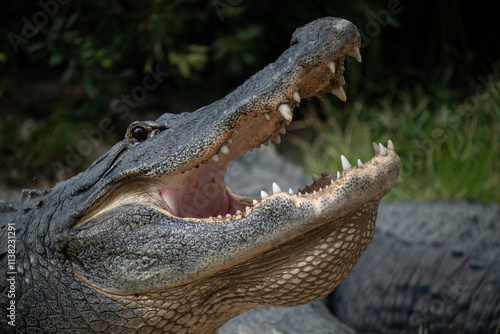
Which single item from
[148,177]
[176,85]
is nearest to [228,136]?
[148,177]

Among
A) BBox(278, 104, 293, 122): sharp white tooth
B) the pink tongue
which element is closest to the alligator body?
the pink tongue

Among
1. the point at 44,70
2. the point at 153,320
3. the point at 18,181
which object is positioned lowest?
the point at 18,181

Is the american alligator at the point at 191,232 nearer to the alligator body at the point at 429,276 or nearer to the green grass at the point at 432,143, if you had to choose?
the alligator body at the point at 429,276

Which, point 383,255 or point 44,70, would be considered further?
point 44,70

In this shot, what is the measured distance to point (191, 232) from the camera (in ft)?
6.66

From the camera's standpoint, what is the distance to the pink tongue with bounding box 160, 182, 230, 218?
2.40 meters

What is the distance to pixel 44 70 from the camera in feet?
25.1

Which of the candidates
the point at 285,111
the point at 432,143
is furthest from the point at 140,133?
the point at 432,143

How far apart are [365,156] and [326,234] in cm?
437

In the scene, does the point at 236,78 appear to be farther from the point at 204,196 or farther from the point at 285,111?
the point at 285,111

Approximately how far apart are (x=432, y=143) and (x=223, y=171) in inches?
166

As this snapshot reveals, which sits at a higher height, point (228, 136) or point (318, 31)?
point (318, 31)

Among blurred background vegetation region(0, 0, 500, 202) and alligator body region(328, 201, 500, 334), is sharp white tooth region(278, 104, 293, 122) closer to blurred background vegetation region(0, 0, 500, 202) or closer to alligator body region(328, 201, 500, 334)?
alligator body region(328, 201, 500, 334)

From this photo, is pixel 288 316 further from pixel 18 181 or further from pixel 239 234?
pixel 18 181
